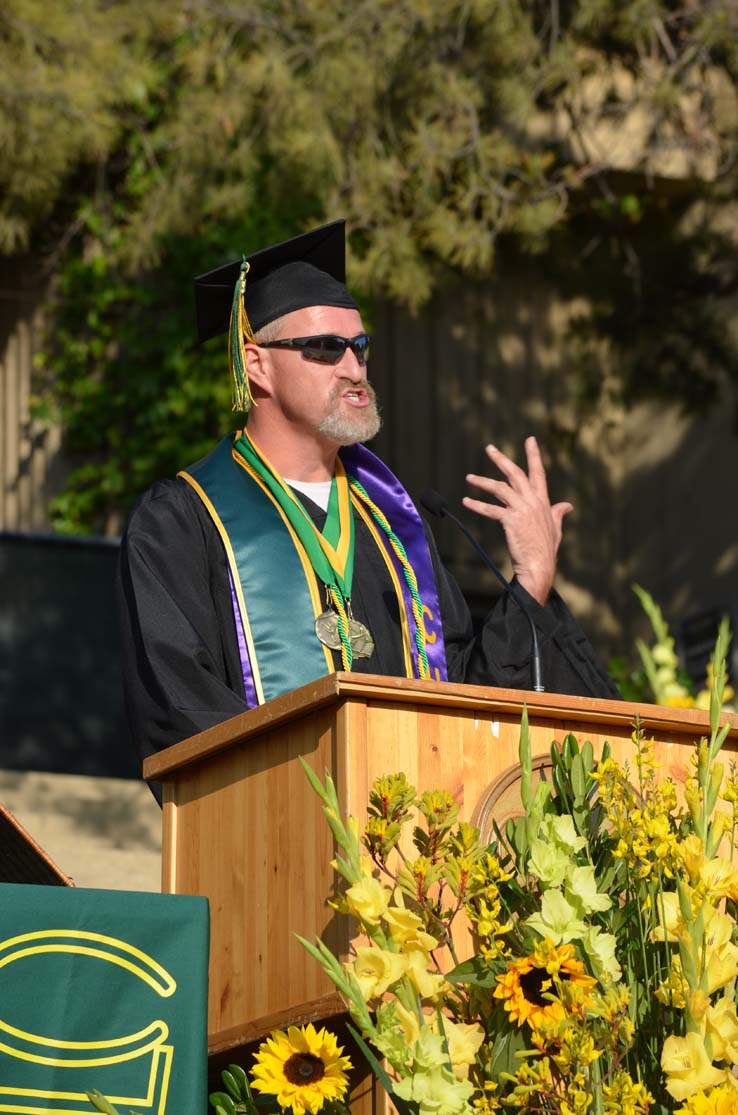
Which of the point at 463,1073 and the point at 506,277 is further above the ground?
the point at 506,277

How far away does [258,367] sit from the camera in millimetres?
4547

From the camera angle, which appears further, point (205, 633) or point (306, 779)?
point (205, 633)

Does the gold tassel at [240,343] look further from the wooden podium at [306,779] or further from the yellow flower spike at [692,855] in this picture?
the yellow flower spike at [692,855]

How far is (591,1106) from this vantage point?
2303 millimetres

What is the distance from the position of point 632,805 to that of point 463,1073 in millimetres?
371

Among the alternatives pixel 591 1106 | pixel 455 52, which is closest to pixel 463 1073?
pixel 591 1106

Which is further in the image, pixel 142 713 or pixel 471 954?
pixel 142 713

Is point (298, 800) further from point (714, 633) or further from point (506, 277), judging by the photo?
point (506, 277)

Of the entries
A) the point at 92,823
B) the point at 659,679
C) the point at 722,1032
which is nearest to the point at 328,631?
the point at 722,1032

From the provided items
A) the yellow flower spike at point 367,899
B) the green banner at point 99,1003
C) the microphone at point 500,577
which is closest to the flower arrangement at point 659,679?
the microphone at point 500,577

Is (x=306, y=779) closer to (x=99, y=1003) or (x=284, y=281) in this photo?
(x=99, y=1003)

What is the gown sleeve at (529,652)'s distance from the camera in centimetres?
405

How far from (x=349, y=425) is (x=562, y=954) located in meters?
2.22

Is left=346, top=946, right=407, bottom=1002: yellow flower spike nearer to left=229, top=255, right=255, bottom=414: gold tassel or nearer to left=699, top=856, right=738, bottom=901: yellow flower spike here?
left=699, top=856, right=738, bottom=901: yellow flower spike
